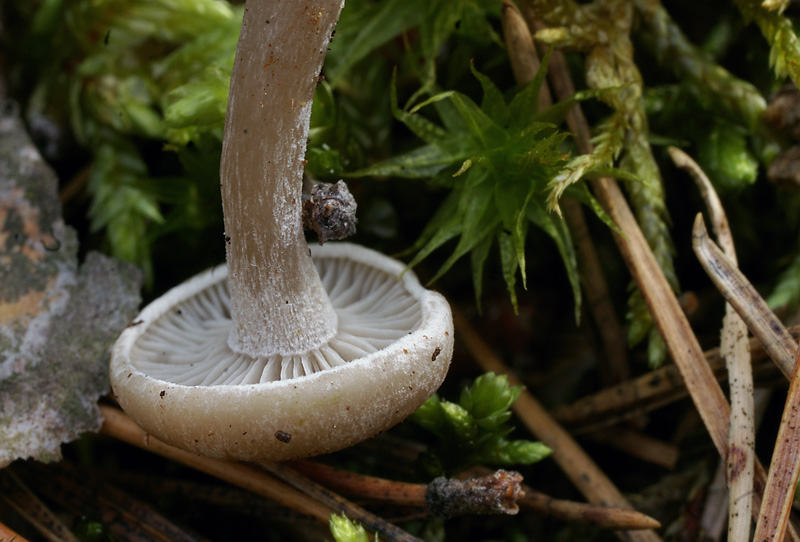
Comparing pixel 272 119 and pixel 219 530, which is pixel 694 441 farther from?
pixel 272 119

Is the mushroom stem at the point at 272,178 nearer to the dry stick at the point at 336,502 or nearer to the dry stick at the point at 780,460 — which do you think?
the dry stick at the point at 336,502

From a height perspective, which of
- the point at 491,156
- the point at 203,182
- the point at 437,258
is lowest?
the point at 437,258

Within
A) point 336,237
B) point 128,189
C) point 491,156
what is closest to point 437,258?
point 491,156

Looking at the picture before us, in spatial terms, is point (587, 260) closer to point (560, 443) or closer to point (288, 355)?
point (560, 443)

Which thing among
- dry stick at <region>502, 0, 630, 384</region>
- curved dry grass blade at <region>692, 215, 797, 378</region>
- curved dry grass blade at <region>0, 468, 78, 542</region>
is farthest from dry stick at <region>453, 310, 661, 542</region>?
curved dry grass blade at <region>0, 468, 78, 542</region>

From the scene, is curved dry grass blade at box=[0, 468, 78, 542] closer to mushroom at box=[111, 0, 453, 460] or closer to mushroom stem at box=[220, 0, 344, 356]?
mushroom at box=[111, 0, 453, 460]

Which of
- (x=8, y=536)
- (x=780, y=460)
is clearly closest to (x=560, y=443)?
(x=780, y=460)

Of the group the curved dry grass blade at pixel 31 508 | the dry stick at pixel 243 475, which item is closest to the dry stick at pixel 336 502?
the dry stick at pixel 243 475
